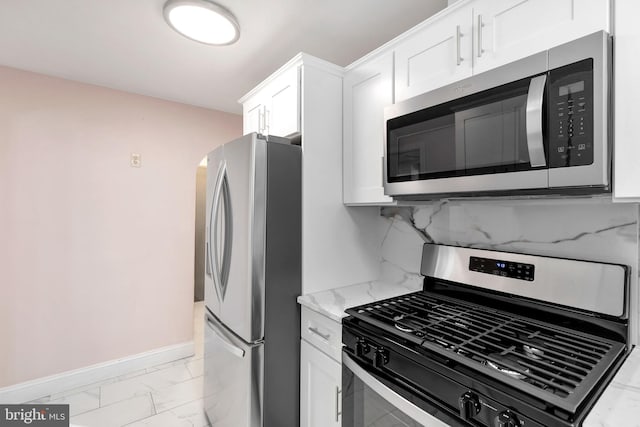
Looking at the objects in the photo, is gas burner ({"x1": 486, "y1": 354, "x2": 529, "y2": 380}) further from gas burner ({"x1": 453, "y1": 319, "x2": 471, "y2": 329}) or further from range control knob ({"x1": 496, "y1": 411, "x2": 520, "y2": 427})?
gas burner ({"x1": 453, "y1": 319, "x2": 471, "y2": 329})

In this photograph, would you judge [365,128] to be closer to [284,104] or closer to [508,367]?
[284,104]

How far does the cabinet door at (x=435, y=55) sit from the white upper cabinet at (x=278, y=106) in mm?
571

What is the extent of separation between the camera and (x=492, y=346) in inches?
40.5

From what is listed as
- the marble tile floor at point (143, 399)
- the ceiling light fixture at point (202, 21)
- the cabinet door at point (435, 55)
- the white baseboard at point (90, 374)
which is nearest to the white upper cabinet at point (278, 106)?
the ceiling light fixture at point (202, 21)

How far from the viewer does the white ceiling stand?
64.1 inches

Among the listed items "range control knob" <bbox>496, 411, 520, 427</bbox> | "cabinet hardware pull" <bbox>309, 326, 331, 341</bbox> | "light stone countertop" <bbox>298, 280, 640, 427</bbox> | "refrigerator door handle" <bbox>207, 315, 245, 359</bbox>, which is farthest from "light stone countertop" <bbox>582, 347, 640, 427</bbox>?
"refrigerator door handle" <bbox>207, 315, 245, 359</bbox>

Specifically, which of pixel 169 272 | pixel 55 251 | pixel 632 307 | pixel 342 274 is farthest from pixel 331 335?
pixel 55 251

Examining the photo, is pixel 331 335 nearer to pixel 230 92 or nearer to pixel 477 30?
pixel 477 30

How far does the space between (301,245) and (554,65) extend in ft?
4.21

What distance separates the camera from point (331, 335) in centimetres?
149

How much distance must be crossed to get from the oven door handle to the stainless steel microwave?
0.77 metres

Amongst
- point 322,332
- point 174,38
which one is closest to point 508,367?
point 322,332

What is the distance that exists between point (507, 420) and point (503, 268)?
747 mm

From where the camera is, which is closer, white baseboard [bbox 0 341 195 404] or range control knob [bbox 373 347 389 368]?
range control knob [bbox 373 347 389 368]
